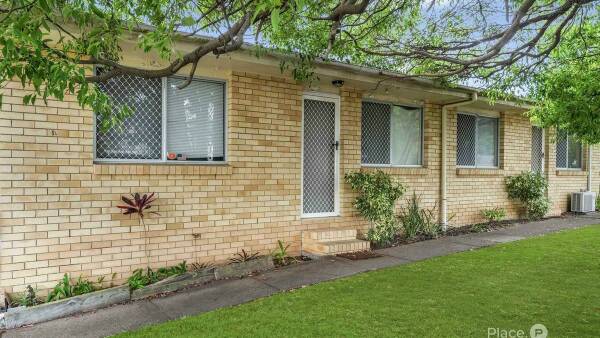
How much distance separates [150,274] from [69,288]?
37.6 inches

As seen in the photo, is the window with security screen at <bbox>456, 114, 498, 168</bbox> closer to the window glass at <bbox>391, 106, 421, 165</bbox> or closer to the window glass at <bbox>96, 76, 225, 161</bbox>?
the window glass at <bbox>391, 106, 421, 165</bbox>

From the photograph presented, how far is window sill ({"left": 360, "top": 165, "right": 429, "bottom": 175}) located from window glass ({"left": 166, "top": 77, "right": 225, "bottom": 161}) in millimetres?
2987

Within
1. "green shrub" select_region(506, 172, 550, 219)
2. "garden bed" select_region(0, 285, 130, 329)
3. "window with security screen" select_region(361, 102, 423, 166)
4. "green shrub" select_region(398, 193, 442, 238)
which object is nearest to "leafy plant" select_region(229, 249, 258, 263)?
"garden bed" select_region(0, 285, 130, 329)

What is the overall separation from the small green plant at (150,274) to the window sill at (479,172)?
6.59 m

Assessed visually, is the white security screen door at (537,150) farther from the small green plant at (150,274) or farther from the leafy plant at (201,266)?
the small green plant at (150,274)

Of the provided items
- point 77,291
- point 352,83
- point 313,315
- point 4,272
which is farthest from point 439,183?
point 4,272

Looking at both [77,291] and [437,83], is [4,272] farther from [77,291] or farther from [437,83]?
[437,83]

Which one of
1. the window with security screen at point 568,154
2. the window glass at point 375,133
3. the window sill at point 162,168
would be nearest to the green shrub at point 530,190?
the window with security screen at point 568,154

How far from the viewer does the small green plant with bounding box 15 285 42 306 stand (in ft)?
14.8

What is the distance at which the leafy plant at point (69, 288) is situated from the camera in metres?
4.73

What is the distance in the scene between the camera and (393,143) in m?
8.52

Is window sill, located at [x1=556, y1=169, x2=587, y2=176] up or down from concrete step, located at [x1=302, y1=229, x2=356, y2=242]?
up

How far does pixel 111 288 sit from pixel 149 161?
170 cm

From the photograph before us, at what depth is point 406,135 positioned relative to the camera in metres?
8.73
